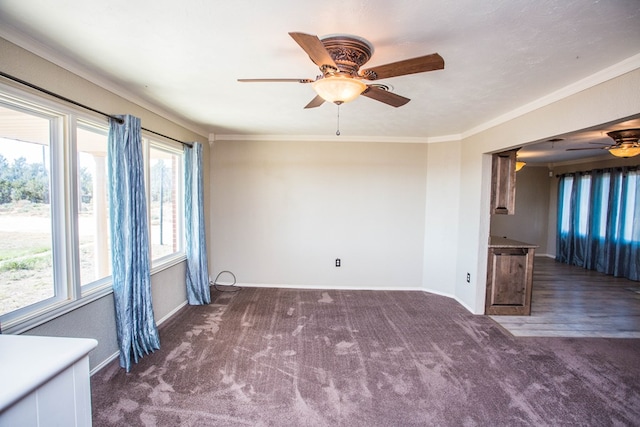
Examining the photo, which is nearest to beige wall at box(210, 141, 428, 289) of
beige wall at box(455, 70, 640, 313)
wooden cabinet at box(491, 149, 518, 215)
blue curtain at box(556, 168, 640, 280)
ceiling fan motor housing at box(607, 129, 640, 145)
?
beige wall at box(455, 70, 640, 313)

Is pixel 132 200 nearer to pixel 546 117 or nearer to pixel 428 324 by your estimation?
pixel 428 324

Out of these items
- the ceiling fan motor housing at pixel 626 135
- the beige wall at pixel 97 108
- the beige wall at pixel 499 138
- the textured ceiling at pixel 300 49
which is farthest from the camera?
the ceiling fan motor housing at pixel 626 135

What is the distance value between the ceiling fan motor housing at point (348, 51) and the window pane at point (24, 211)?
6.73ft

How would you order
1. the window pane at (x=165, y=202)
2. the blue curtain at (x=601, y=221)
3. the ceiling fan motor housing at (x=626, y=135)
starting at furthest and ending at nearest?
1. the blue curtain at (x=601, y=221)
2. the ceiling fan motor housing at (x=626, y=135)
3. the window pane at (x=165, y=202)

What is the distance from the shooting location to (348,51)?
176cm

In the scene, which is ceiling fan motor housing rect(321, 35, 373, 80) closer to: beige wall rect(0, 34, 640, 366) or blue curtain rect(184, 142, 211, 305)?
blue curtain rect(184, 142, 211, 305)

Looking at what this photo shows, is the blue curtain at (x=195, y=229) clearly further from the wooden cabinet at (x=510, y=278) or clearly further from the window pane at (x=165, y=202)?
the wooden cabinet at (x=510, y=278)

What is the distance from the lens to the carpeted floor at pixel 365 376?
207 cm

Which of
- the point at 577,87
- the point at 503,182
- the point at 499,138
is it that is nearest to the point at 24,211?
the point at 577,87

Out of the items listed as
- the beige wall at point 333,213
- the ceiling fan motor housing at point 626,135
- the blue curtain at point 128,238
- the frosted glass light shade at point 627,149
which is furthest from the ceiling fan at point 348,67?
the frosted glass light shade at point 627,149

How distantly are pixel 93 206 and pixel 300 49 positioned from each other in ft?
7.36

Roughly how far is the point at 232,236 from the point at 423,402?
11.8ft

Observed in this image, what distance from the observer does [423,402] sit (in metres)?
2.21

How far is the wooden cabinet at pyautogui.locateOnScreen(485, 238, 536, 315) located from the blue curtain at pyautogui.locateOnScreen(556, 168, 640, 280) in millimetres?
3570
